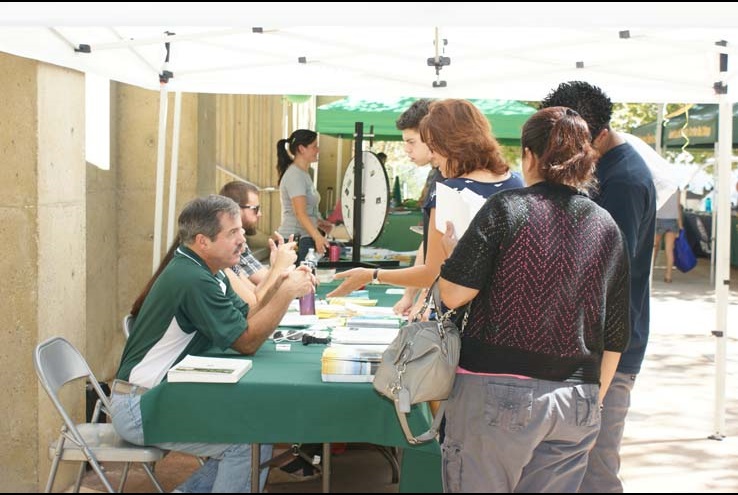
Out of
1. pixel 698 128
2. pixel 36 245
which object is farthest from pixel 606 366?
pixel 698 128

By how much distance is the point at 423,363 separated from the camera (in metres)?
2.41

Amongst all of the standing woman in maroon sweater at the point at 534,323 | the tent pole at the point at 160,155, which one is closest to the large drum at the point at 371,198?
the tent pole at the point at 160,155

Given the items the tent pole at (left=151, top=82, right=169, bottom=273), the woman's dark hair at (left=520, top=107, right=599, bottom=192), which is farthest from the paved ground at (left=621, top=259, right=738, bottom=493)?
the tent pole at (left=151, top=82, right=169, bottom=273)

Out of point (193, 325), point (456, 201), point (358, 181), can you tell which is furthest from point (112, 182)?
point (456, 201)

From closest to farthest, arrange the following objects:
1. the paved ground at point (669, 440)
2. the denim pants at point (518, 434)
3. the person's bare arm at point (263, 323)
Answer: the denim pants at point (518, 434), the person's bare arm at point (263, 323), the paved ground at point (669, 440)

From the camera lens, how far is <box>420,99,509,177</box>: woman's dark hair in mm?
3000

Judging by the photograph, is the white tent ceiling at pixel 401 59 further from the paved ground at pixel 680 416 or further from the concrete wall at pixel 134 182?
the paved ground at pixel 680 416

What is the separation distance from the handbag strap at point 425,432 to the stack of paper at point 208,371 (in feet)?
1.92

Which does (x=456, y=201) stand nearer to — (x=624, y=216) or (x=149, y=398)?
(x=624, y=216)

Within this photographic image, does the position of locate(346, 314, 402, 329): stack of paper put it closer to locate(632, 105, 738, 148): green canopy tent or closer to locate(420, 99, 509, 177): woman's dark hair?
locate(420, 99, 509, 177): woman's dark hair

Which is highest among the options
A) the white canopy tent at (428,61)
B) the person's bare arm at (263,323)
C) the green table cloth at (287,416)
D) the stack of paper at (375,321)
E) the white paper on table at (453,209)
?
the white canopy tent at (428,61)

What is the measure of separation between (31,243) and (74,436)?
42.1 inches

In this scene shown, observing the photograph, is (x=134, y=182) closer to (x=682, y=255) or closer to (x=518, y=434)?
(x=518, y=434)

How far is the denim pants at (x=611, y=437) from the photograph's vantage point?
2.83 m
